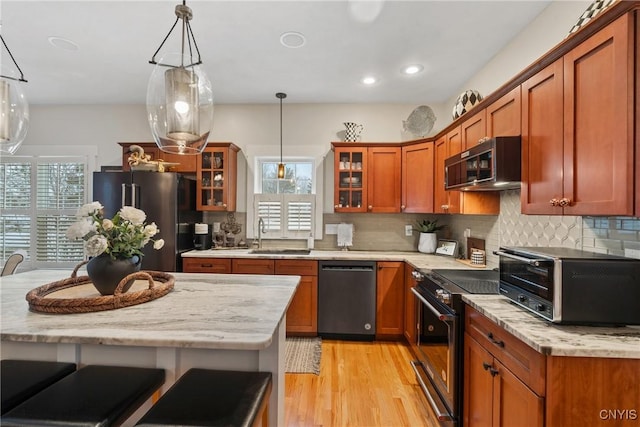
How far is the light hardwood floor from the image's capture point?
83.7 inches

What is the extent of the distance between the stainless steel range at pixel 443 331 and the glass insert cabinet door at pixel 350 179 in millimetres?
1390

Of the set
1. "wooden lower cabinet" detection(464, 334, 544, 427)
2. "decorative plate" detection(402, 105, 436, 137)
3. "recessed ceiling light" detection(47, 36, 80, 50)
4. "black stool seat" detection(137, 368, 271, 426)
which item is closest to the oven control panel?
"wooden lower cabinet" detection(464, 334, 544, 427)

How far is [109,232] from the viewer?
154 cm

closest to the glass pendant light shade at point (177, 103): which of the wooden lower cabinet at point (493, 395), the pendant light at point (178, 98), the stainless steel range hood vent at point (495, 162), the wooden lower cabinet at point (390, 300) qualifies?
the pendant light at point (178, 98)

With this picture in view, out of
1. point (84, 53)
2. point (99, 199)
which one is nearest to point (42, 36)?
point (84, 53)

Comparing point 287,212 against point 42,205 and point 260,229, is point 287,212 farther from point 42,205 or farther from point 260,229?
point 42,205

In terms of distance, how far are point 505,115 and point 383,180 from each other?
1.79 metres

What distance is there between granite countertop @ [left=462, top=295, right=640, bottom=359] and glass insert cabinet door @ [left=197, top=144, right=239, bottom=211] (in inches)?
126

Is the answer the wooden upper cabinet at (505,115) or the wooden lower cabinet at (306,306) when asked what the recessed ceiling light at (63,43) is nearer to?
the wooden lower cabinet at (306,306)

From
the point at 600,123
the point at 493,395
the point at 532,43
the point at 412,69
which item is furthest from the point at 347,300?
Answer: the point at 532,43

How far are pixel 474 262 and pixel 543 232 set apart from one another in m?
0.88

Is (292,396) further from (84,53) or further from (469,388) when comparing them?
(84,53)

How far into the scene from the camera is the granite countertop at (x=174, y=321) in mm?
1094

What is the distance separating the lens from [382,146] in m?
3.72
